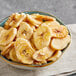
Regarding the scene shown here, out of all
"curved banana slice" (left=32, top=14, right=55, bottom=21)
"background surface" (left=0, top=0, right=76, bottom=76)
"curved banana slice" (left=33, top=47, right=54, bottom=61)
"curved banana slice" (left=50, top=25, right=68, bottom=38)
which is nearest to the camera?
"curved banana slice" (left=33, top=47, right=54, bottom=61)

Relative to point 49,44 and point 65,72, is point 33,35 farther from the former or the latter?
point 65,72

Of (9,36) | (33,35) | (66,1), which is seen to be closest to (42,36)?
(33,35)

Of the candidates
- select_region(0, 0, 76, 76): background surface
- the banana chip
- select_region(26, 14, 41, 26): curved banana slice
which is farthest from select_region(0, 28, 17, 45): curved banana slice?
select_region(0, 0, 76, 76): background surface

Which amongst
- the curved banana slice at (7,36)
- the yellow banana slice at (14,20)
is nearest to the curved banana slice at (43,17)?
the yellow banana slice at (14,20)

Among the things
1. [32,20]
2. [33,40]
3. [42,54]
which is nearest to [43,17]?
[32,20]

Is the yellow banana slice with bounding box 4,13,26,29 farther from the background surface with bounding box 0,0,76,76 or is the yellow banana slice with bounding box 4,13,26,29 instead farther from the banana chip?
the background surface with bounding box 0,0,76,76

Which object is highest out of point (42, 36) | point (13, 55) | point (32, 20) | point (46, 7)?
point (46, 7)

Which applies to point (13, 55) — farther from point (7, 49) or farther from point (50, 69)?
point (50, 69)

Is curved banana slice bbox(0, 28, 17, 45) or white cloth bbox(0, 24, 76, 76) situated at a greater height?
curved banana slice bbox(0, 28, 17, 45)
